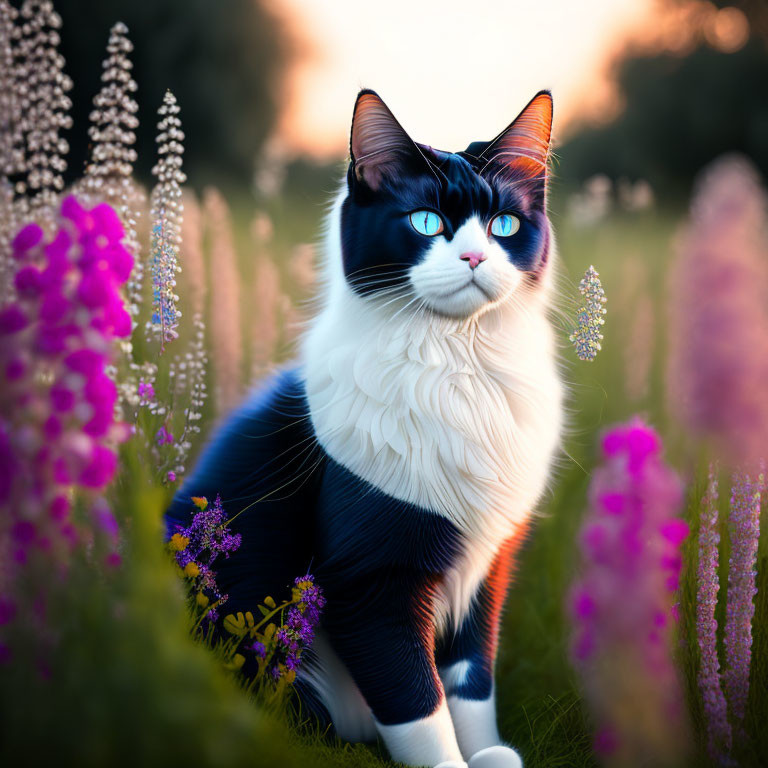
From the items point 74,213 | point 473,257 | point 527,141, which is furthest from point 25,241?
point 527,141

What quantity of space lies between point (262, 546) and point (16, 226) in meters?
0.79


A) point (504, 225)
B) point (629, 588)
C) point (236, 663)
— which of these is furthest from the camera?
point (504, 225)

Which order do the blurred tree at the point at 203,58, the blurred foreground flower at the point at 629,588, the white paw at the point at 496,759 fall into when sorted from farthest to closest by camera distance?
the blurred tree at the point at 203,58 < the white paw at the point at 496,759 < the blurred foreground flower at the point at 629,588

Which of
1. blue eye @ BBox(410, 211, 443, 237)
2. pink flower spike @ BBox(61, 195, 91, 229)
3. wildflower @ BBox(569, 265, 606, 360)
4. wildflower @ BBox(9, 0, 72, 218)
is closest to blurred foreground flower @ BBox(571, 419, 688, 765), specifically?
wildflower @ BBox(569, 265, 606, 360)

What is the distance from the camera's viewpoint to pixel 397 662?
1.36 metres

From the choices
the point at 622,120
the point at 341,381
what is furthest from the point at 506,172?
the point at 622,120

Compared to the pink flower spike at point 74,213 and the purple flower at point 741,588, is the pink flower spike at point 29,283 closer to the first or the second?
the pink flower spike at point 74,213

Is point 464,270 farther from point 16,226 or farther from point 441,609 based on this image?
point 16,226

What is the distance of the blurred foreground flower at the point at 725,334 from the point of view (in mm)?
867

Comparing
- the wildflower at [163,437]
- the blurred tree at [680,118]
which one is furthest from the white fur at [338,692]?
the blurred tree at [680,118]

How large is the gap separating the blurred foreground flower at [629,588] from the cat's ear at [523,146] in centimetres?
76

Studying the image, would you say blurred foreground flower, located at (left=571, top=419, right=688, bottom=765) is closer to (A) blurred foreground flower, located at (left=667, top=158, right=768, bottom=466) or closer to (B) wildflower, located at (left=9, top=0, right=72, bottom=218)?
(A) blurred foreground flower, located at (left=667, top=158, right=768, bottom=466)

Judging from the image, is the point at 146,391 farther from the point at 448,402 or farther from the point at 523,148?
the point at 523,148

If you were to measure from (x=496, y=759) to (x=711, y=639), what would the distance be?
46 cm
